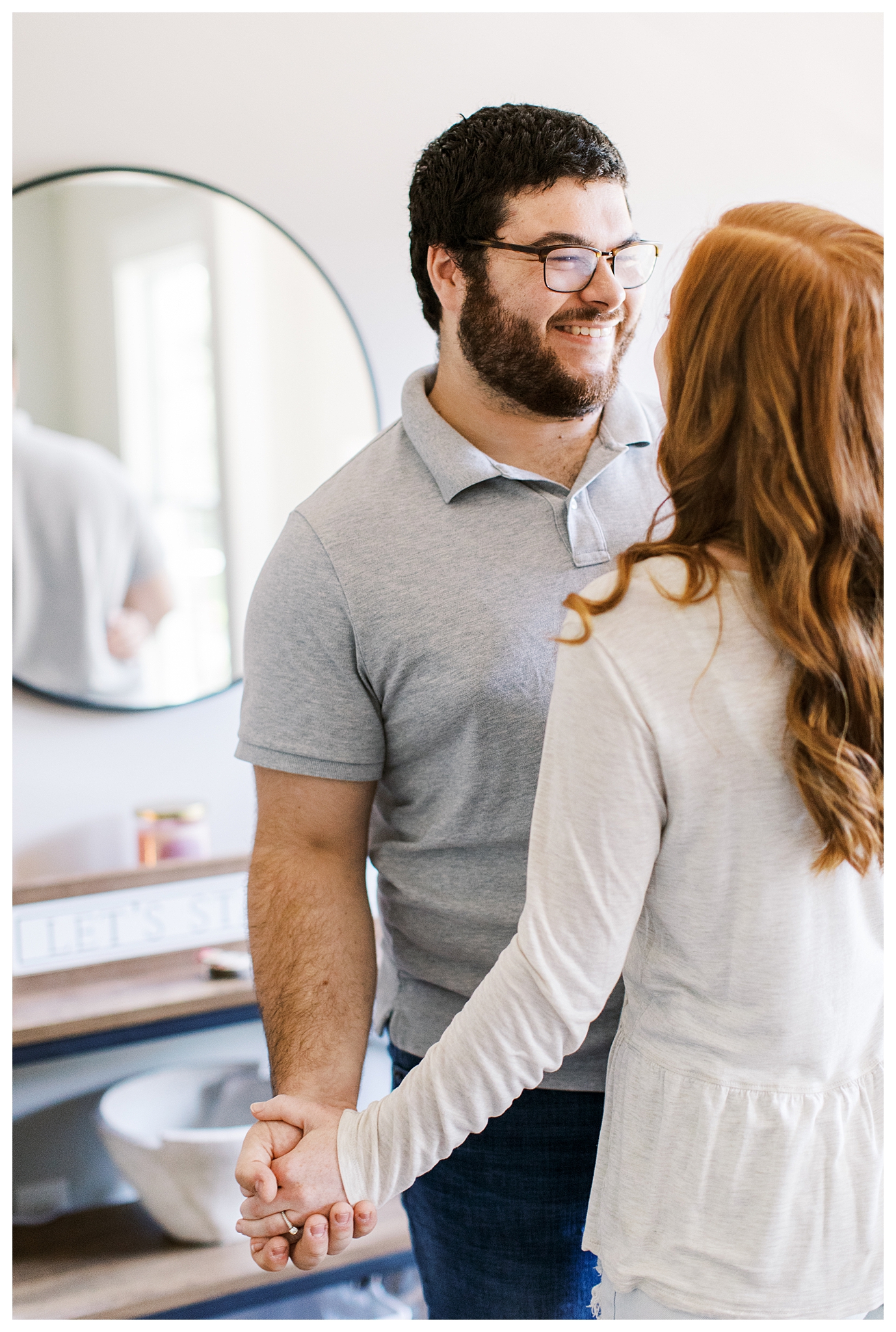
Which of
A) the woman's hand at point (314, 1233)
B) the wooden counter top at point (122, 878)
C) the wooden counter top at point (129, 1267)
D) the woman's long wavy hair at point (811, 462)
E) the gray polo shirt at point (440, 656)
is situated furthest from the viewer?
the wooden counter top at point (122, 878)

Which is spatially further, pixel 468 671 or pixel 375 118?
pixel 375 118

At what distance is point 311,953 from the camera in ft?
3.69

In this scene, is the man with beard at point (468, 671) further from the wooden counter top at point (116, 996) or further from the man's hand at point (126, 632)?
the man's hand at point (126, 632)

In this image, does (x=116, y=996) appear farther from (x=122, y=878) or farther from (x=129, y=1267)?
(x=129, y=1267)

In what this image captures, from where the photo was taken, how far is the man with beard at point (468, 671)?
41.7 inches

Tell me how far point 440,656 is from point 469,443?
0.84 ft

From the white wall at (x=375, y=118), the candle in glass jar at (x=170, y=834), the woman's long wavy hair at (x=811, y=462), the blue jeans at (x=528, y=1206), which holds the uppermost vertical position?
the white wall at (x=375, y=118)

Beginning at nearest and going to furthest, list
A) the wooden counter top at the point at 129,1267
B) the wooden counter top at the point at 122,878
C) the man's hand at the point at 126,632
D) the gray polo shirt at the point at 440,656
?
the gray polo shirt at the point at 440,656
the wooden counter top at the point at 129,1267
the wooden counter top at the point at 122,878
the man's hand at the point at 126,632

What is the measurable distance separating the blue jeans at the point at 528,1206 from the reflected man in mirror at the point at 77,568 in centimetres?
110

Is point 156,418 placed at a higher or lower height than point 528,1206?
higher

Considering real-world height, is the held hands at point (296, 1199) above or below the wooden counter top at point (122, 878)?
above

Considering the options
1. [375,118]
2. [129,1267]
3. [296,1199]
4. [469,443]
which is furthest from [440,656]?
[375,118]

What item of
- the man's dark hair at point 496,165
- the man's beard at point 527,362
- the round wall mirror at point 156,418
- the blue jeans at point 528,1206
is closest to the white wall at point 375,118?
the round wall mirror at point 156,418

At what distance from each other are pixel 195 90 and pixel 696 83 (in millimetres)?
1069
